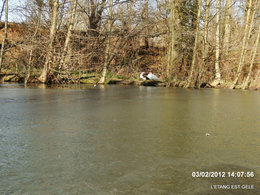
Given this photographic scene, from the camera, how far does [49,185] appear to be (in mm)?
1945

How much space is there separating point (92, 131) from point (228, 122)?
7.08 feet

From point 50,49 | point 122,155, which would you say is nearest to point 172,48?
point 50,49

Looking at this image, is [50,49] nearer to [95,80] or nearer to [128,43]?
[95,80]

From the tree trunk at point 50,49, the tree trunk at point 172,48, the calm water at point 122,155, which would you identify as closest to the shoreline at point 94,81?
the tree trunk at point 50,49

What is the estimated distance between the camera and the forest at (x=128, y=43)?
1549 centimetres

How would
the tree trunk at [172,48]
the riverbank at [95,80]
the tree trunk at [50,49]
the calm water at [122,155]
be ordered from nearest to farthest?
the calm water at [122,155]
the tree trunk at [50,49]
the riverbank at [95,80]
the tree trunk at [172,48]

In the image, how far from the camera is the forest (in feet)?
50.8

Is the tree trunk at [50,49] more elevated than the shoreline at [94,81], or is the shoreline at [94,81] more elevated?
the tree trunk at [50,49]

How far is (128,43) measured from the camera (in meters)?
23.1

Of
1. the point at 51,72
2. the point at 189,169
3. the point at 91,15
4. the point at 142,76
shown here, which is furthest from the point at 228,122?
the point at 91,15

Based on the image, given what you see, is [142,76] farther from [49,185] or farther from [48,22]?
[49,185]
